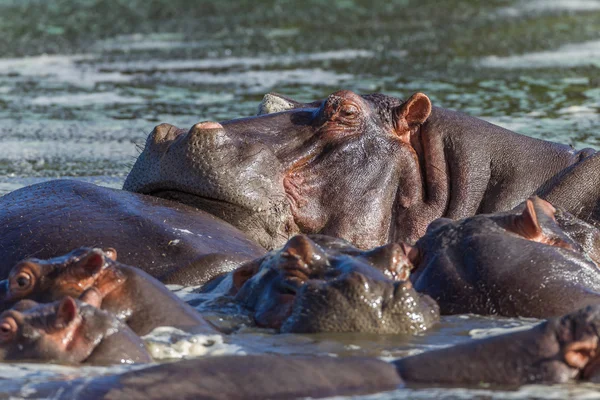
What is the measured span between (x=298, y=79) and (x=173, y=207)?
22.3 ft

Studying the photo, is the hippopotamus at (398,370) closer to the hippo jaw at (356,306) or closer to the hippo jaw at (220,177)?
the hippo jaw at (356,306)

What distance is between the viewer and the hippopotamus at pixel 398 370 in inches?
→ 132

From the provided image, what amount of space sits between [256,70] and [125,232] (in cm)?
790

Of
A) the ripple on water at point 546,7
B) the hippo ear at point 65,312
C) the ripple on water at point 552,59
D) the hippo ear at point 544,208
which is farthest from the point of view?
the ripple on water at point 546,7

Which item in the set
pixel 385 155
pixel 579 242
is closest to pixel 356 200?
pixel 385 155

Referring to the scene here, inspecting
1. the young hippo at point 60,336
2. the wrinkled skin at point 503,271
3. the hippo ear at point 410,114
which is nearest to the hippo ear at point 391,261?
the wrinkled skin at point 503,271

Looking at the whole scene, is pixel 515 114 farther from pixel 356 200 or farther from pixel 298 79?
pixel 356 200

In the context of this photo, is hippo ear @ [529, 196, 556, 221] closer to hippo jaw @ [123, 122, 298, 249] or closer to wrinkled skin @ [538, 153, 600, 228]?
wrinkled skin @ [538, 153, 600, 228]

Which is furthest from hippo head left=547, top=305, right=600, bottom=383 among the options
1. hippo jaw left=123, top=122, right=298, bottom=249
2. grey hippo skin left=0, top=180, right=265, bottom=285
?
hippo jaw left=123, top=122, right=298, bottom=249

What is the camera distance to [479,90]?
466 inches

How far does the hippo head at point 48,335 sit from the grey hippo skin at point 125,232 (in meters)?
1.59

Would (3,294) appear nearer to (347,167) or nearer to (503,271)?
(503,271)

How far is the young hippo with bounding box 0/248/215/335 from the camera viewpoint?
3973 millimetres

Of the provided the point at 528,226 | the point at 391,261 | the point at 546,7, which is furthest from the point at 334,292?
the point at 546,7
